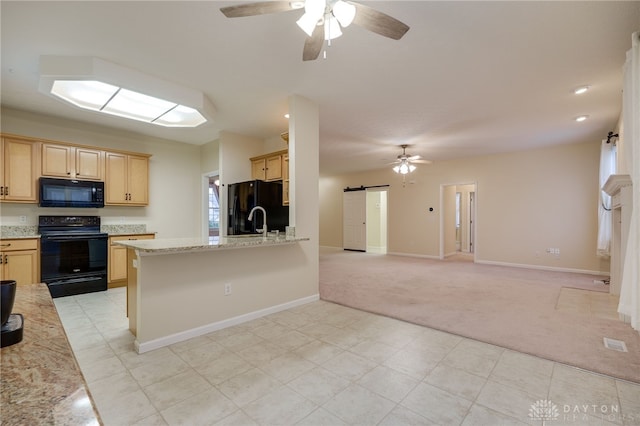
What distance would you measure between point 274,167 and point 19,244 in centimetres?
355

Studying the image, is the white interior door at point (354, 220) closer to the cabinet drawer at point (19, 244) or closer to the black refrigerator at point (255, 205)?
the black refrigerator at point (255, 205)

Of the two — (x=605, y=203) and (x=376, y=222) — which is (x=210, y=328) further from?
(x=376, y=222)

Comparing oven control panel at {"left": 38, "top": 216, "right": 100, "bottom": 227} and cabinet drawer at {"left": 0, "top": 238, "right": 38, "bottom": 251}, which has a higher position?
oven control panel at {"left": 38, "top": 216, "right": 100, "bottom": 227}

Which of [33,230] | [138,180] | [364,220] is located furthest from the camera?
[364,220]

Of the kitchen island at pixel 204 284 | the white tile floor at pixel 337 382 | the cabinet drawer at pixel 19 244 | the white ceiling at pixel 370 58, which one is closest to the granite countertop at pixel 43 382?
the white tile floor at pixel 337 382

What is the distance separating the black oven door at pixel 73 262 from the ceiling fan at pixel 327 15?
13.8 feet

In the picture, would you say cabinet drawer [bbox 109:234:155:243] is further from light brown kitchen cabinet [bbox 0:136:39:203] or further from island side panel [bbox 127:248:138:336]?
island side panel [bbox 127:248:138:336]

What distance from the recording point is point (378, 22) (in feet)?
5.95

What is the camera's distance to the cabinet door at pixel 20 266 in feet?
12.1

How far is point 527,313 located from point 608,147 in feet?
11.5

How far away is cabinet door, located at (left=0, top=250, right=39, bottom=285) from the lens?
3.69 metres

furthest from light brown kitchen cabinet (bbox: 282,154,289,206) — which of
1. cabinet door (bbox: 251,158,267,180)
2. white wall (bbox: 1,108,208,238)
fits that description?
white wall (bbox: 1,108,208,238)

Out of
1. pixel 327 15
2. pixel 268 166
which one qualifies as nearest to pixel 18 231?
pixel 268 166

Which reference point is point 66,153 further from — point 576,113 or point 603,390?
point 576,113
